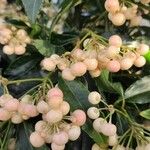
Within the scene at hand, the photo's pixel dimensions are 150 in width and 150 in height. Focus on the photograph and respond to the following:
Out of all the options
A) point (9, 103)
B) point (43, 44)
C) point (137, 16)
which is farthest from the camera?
point (137, 16)

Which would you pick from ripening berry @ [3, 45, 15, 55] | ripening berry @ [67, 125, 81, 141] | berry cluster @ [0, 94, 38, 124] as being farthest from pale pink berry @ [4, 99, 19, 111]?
ripening berry @ [3, 45, 15, 55]

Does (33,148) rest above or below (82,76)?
below

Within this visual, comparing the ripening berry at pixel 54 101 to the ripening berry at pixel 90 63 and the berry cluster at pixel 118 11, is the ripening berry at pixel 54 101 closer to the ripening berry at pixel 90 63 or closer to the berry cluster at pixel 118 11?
the ripening berry at pixel 90 63

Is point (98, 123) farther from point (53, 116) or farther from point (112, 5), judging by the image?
point (112, 5)

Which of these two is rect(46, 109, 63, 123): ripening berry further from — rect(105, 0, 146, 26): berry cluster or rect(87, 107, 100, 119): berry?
rect(105, 0, 146, 26): berry cluster

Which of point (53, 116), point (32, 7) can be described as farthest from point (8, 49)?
point (53, 116)

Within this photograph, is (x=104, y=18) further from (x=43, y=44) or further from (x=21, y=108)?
(x=21, y=108)

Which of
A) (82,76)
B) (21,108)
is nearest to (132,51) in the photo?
(82,76)

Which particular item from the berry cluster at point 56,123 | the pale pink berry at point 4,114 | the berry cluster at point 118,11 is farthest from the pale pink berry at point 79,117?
the berry cluster at point 118,11
